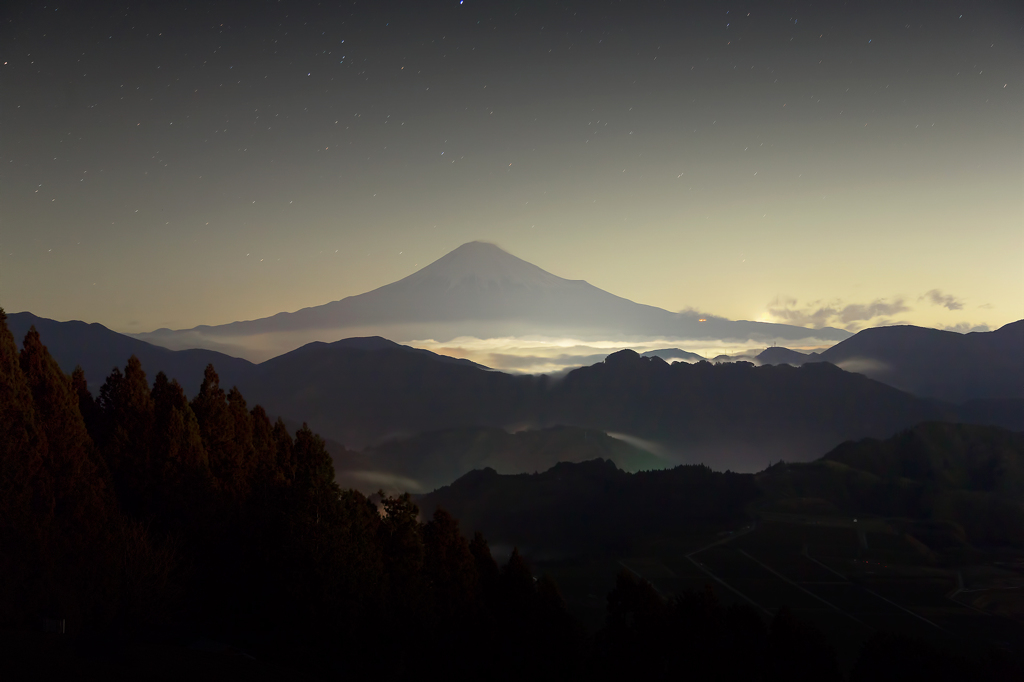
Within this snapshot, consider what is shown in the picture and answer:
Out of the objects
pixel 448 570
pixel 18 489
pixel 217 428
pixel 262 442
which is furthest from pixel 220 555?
pixel 262 442

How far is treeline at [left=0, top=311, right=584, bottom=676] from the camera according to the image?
2934 cm

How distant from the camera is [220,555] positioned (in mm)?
35812

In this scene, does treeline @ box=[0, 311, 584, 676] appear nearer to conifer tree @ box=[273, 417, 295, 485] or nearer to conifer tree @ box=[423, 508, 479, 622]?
conifer tree @ box=[423, 508, 479, 622]

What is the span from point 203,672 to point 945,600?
707 feet

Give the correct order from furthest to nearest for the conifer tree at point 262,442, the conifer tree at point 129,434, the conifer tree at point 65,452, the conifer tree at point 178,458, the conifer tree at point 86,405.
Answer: the conifer tree at point 262,442 → the conifer tree at point 86,405 → the conifer tree at point 129,434 → the conifer tree at point 178,458 → the conifer tree at point 65,452

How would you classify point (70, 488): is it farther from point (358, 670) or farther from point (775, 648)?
point (775, 648)

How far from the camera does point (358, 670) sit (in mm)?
31562

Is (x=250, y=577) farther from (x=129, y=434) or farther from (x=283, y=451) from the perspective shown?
(x=283, y=451)

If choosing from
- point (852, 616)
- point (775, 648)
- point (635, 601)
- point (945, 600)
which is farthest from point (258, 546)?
point (945, 600)

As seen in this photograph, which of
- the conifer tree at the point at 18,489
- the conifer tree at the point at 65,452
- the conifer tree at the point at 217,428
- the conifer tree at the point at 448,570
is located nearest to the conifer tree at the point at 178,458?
the conifer tree at the point at 217,428

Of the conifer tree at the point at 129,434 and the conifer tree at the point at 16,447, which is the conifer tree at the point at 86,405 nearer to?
the conifer tree at the point at 129,434

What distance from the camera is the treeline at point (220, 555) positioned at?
29.3 meters

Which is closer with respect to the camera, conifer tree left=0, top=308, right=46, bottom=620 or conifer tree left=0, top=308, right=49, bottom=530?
conifer tree left=0, top=308, right=46, bottom=620

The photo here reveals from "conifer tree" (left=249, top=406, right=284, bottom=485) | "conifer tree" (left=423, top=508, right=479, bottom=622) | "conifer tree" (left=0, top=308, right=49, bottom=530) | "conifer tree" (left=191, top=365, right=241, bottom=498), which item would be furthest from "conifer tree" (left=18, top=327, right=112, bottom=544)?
"conifer tree" (left=423, top=508, right=479, bottom=622)
